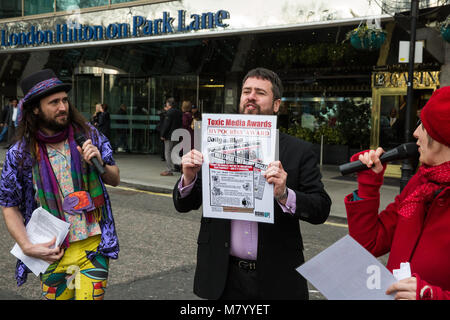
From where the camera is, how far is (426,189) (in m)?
1.94

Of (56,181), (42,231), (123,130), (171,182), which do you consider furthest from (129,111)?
(42,231)

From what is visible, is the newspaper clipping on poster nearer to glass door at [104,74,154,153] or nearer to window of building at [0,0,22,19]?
glass door at [104,74,154,153]

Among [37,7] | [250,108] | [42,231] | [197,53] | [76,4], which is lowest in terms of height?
[42,231]

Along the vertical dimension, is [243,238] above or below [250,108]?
below

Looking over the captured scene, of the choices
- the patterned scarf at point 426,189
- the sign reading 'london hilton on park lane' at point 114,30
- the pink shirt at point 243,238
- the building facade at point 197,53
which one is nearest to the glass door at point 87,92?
the building facade at point 197,53

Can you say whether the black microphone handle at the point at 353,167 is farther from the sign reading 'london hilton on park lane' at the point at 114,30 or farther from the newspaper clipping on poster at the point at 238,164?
the sign reading 'london hilton on park lane' at the point at 114,30

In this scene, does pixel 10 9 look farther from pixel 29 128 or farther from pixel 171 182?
pixel 29 128

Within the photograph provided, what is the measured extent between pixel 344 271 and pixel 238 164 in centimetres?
70

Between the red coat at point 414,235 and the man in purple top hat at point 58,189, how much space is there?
1453mm

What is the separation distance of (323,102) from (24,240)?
1351 cm

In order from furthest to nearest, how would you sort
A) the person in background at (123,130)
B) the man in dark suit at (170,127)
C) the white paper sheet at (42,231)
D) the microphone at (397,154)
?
the person in background at (123,130), the man in dark suit at (170,127), the white paper sheet at (42,231), the microphone at (397,154)

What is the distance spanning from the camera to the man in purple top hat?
279cm

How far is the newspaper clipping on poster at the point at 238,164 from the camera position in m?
2.25

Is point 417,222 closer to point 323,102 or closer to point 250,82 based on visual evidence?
point 250,82
